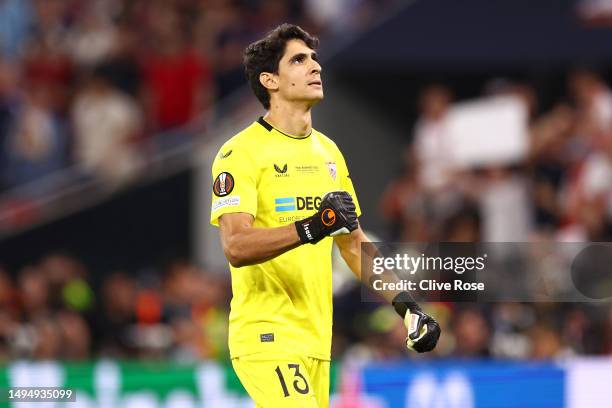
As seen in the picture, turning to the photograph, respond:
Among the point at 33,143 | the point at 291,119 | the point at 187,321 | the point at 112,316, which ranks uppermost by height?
the point at 33,143

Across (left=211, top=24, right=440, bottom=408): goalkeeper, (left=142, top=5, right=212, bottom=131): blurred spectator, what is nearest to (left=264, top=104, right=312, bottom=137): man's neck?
(left=211, top=24, right=440, bottom=408): goalkeeper

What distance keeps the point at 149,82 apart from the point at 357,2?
274cm

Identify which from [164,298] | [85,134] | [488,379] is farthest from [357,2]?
[488,379]

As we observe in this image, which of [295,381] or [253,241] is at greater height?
[253,241]

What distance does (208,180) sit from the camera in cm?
1717

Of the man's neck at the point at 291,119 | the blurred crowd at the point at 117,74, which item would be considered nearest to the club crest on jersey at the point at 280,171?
the man's neck at the point at 291,119

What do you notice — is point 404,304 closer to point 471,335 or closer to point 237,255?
point 237,255

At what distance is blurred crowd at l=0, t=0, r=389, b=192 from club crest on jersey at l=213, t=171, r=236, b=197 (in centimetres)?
1013

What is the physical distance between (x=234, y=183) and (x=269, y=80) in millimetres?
632

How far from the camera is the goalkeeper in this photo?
6734 millimetres

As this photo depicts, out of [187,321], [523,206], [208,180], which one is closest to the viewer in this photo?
[523,206]

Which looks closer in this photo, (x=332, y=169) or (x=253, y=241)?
(x=253, y=241)

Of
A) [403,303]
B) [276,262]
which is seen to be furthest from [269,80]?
[403,303]

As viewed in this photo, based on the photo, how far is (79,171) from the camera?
57.1 ft
